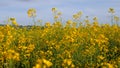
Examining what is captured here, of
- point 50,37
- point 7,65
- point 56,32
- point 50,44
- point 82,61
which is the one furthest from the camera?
point 56,32

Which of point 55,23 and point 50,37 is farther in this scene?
point 55,23

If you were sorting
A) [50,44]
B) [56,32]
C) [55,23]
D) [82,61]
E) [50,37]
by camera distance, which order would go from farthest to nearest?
[55,23]
[56,32]
[50,37]
[50,44]
[82,61]

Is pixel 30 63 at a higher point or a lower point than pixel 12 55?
lower

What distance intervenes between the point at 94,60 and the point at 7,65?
1.57 meters

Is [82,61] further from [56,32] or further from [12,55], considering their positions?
[56,32]

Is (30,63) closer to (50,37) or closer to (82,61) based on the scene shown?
(82,61)

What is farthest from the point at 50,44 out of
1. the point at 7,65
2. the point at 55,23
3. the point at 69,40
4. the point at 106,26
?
the point at 106,26

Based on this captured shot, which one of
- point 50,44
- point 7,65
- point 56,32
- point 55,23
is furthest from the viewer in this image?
point 55,23

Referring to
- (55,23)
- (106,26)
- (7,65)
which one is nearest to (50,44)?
(7,65)

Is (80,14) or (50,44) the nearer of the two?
(50,44)

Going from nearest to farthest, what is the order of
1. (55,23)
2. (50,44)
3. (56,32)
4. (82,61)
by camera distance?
(82,61)
(50,44)
(56,32)
(55,23)

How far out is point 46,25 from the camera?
33.1 feet

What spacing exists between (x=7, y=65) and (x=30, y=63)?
2.03 ft

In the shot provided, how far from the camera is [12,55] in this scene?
5035 mm
